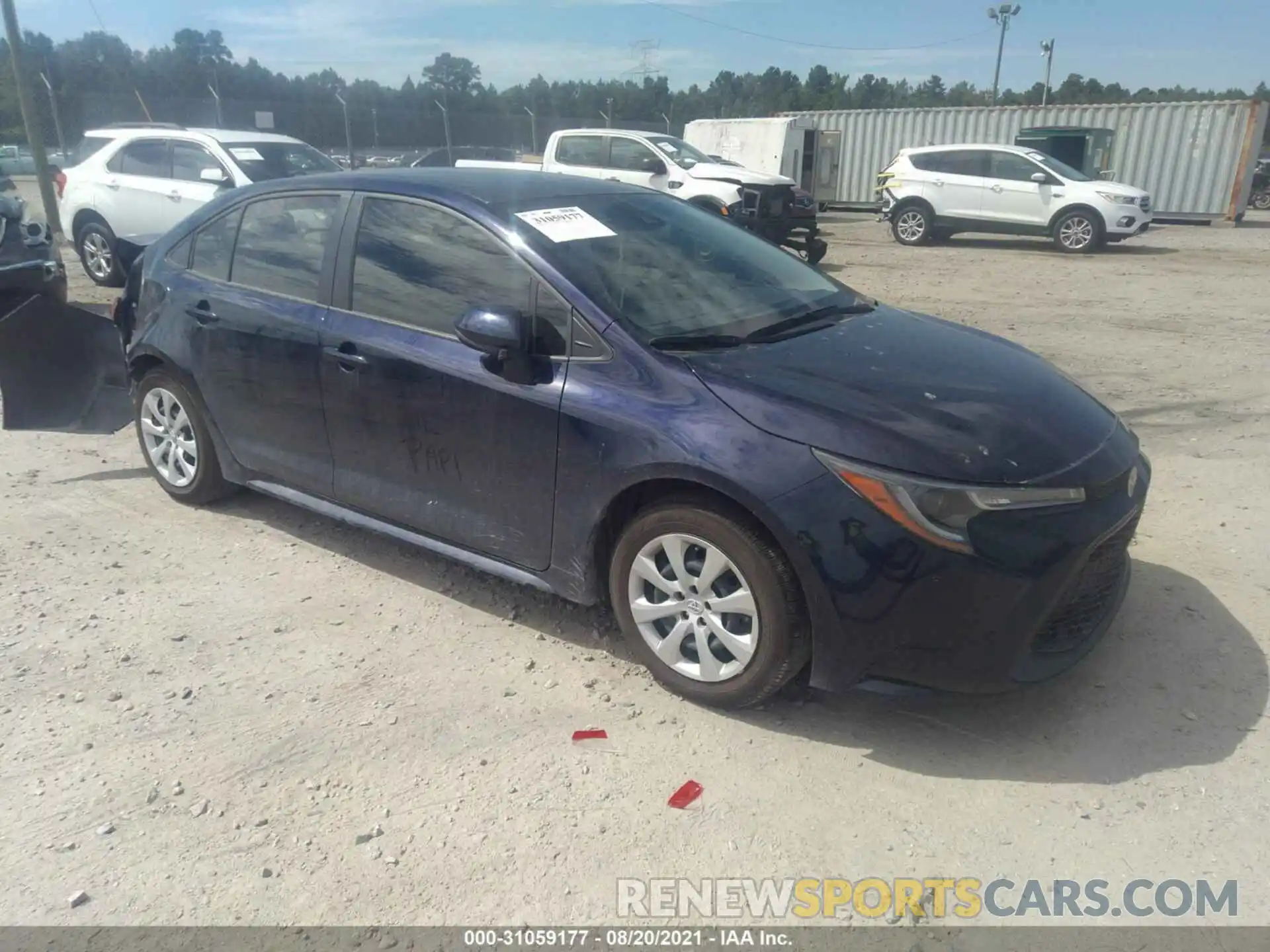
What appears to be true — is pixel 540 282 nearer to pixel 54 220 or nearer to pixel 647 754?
pixel 647 754

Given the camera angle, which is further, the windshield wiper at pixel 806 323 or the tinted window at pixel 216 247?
the tinted window at pixel 216 247

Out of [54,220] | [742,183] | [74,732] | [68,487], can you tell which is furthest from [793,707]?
[54,220]

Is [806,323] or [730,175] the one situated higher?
[730,175]

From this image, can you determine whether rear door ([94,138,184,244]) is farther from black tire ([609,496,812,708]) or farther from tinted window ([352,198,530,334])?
black tire ([609,496,812,708])

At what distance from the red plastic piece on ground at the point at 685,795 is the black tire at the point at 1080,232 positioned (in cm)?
1627

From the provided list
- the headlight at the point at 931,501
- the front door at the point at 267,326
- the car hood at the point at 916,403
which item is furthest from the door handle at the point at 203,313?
the headlight at the point at 931,501

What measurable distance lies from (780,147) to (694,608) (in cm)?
2314

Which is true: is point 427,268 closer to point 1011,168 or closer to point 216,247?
point 216,247

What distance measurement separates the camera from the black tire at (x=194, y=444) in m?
4.79

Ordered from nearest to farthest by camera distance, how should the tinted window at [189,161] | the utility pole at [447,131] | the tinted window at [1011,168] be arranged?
the tinted window at [189,161] < the tinted window at [1011,168] < the utility pole at [447,131]

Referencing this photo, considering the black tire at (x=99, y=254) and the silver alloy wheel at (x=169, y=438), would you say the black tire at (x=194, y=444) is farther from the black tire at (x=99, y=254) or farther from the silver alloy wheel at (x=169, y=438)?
the black tire at (x=99, y=254)

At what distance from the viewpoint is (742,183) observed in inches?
589

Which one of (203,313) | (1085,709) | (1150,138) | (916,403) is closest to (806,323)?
(916,403)

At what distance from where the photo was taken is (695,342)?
340 cm
